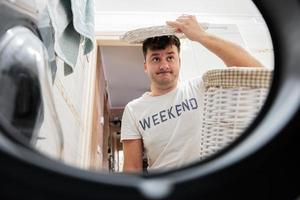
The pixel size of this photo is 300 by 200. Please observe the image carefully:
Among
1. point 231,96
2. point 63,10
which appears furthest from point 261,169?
point 63,10

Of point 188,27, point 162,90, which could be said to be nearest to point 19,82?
point 188,27

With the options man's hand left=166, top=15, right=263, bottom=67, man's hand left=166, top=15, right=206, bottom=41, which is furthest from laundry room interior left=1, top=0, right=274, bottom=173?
man's hand left=166, top=15, right=206, bottom=41

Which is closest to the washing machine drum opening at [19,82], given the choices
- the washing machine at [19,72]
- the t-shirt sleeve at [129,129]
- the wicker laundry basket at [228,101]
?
the washing machine at [19,72]

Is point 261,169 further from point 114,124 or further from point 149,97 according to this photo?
point 114,124

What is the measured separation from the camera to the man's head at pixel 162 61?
123 centimetres

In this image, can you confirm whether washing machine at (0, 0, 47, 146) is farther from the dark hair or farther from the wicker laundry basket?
the dark hair

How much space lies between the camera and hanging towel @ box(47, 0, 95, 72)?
0.66m

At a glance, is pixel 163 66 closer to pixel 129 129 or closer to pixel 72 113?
pixel 129 129

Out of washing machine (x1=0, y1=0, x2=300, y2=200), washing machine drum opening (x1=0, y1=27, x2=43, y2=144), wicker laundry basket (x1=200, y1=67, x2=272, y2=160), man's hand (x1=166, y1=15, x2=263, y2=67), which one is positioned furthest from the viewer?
man's hand (x1=166, y1=15, x2=263, y2=67)

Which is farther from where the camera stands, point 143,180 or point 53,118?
point 53,118

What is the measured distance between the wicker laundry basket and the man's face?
0.46 m

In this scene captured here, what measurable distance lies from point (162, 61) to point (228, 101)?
0.59m

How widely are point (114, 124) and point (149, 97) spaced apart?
1792mm

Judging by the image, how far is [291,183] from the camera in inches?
9.2
